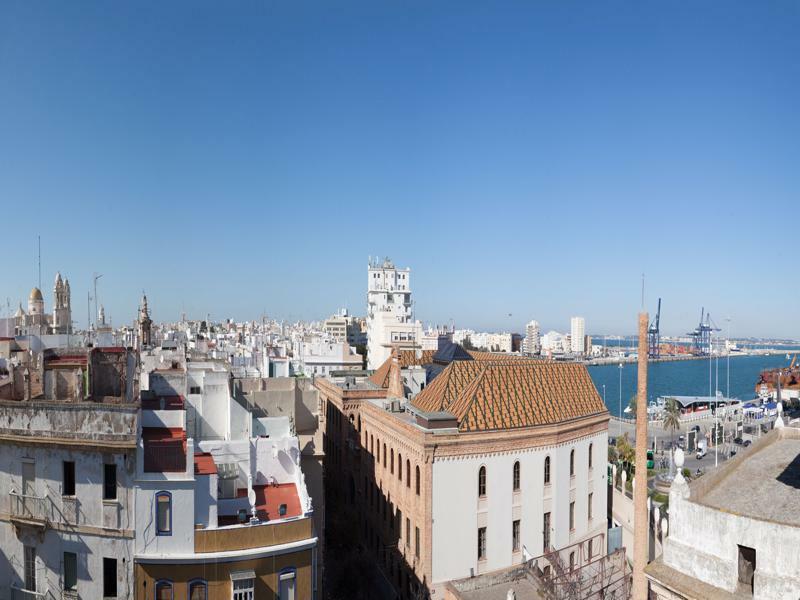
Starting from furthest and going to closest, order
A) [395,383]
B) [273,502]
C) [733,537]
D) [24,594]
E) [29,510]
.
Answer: [395,383] < [273,502] < [24,594] < [29,510] < [733,537]

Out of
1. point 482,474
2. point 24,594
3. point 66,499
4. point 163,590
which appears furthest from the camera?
point 482,474

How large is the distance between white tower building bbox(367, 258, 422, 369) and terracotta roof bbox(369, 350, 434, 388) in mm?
39437

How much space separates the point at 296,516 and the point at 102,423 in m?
6.69

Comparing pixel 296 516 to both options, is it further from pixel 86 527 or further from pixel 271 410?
pixel 271 410

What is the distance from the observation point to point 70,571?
63.2 ft

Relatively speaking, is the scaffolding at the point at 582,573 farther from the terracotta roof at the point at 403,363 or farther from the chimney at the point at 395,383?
the terracotta roof at the point at 403,363

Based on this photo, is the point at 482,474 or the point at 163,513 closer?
the point at 163,513

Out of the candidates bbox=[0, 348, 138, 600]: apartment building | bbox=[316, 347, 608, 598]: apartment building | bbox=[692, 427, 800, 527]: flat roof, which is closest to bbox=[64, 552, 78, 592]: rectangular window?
bbox=[0, 348, 138, 600]: apartment building

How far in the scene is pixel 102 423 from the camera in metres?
19.1

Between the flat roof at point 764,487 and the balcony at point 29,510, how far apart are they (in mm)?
18338

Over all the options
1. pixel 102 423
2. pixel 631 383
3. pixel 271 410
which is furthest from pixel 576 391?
pixel 631 383

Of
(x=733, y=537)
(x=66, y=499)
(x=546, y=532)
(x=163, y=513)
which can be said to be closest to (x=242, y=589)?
(x=163, y=513)

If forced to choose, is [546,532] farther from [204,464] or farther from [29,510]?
[29,510]

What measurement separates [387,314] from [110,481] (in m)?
85.5
